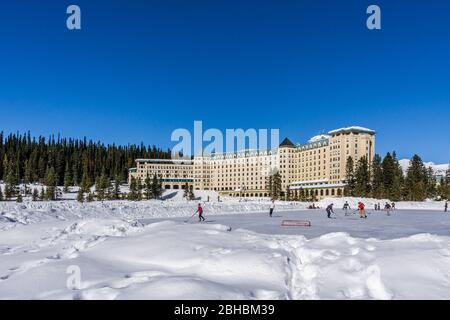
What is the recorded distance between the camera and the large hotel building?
150375 mm

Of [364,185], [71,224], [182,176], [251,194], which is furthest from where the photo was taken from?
[182,176]

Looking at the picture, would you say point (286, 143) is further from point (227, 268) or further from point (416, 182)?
point (227, 268)

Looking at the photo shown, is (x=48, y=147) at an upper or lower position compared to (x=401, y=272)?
upper

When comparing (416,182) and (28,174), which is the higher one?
(28,174)

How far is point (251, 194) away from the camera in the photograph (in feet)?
602

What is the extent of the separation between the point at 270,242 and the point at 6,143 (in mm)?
171634

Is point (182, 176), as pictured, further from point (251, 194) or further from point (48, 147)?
point (48, 147)

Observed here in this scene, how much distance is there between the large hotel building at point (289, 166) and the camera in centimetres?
15038

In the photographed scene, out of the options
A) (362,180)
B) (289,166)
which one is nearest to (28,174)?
(362,180)

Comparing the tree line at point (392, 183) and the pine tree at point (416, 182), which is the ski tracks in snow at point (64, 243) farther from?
the pine tree at point (416, 182)

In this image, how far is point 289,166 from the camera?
182m

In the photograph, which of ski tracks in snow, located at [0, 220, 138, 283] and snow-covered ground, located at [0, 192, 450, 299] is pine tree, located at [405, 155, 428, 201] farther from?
ski tracks in snow, located at [0, 220, 138, 283]
